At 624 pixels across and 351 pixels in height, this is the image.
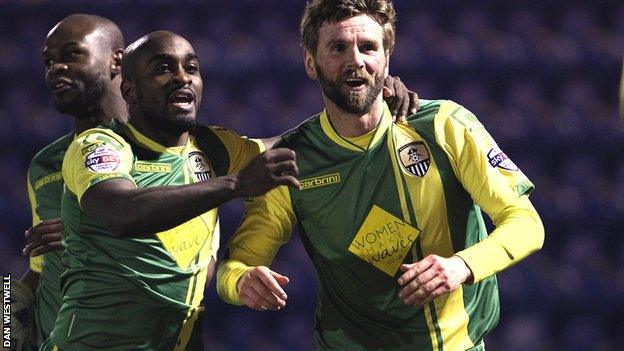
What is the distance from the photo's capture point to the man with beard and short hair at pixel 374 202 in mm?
3670

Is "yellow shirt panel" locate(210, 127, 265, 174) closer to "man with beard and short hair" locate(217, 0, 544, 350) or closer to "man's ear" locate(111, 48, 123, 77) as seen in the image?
"man with beard and short hair" locate(217, 0, 544, 350)

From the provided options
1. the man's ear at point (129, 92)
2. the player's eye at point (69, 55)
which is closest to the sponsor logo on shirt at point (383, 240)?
the man's ear at point (129, 92)

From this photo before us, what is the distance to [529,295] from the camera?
7.45m

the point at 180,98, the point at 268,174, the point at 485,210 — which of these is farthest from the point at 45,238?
the point at 485,210

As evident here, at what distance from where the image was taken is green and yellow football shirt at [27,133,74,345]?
4516 millimetres

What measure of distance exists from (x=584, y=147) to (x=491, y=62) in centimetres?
87

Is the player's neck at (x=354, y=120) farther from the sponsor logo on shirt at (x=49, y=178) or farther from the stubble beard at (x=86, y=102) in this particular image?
the sponsor logo on shirt at (x=49, y=178)

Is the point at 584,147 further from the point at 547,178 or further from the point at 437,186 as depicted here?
the point at 437,186

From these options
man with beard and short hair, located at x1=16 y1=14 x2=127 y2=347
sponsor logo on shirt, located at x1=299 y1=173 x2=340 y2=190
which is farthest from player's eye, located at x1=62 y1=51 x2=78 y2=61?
sponsor logo on shirt, located at x1=299 y1=173 x2=340 y2=190

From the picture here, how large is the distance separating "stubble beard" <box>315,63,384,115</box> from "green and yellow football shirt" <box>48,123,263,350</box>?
0.52 meters

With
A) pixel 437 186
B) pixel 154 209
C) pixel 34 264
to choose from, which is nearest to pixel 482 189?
pixel 437 186

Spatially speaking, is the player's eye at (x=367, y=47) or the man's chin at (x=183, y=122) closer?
the player's eye at (x=367, y=47)

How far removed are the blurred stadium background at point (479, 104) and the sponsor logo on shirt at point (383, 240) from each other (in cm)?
389

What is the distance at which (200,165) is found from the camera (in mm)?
3908
